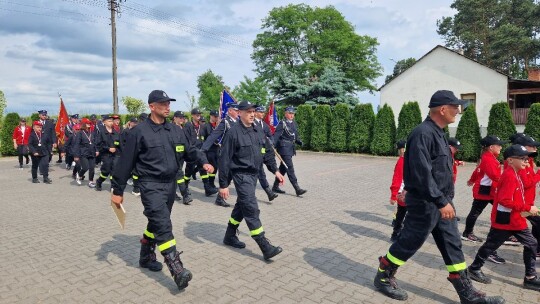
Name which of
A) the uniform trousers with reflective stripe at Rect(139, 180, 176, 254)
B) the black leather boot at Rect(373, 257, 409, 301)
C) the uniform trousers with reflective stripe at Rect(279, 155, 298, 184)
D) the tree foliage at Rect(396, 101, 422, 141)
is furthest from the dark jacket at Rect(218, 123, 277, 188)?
the tree foliage at Rect(396, 101, 422, 141)

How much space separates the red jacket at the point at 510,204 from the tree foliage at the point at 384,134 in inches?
628

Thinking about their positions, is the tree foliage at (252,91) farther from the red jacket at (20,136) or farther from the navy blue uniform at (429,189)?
the navy blue uniform at (429,189)

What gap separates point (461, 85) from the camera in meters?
28.8

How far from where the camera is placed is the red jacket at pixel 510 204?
413 centimetres

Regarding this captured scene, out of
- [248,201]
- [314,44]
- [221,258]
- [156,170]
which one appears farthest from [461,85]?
[156,170]

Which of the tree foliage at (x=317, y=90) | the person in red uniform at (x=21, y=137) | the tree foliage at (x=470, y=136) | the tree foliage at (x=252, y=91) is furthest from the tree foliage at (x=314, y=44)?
the person in red uniform at (x=21, y=137)

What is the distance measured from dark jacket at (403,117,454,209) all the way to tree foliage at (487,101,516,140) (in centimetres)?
1448

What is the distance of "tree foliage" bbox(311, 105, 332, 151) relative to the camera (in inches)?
888

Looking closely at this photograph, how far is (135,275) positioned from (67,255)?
1386mm

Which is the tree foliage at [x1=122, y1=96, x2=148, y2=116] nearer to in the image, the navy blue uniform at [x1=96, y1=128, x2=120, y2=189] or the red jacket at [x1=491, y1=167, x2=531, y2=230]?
the navy blue uniform at [x1=96, y1=128, x2=120, y2=189]

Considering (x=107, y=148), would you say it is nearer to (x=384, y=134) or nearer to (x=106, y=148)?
(x=106, y=148)

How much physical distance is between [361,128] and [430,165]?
17.8 metres

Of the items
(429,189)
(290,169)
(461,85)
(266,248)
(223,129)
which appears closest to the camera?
(429,189)

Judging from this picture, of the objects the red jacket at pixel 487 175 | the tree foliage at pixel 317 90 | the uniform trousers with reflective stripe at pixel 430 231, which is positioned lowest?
the uniform trousers with reflective stripe at pixel 430 231
